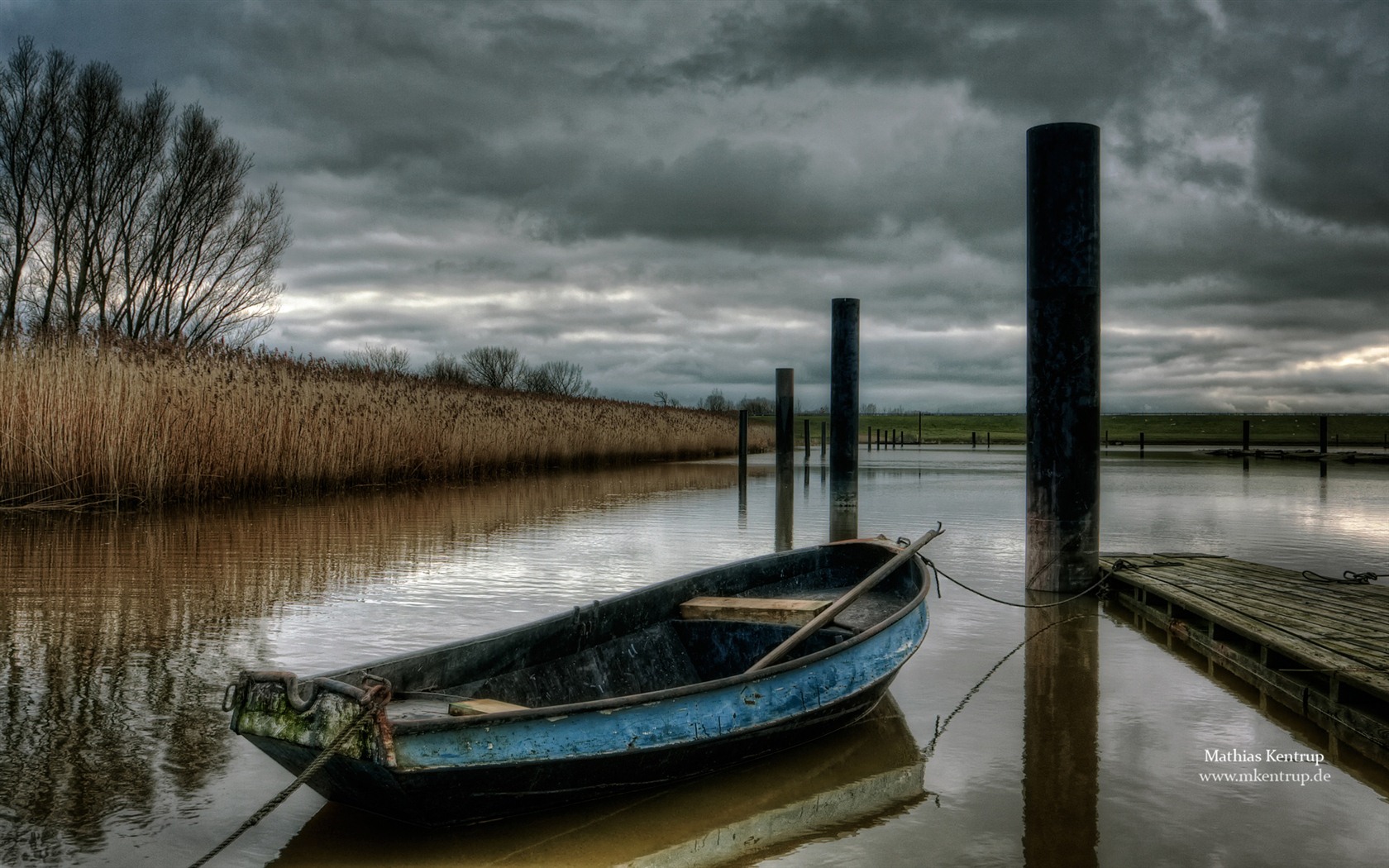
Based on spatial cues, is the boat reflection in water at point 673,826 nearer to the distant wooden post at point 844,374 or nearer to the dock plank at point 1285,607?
the dock plank at point 1285,607

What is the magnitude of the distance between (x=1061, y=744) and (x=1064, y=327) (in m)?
4.00

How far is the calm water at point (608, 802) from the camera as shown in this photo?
3.45 metres

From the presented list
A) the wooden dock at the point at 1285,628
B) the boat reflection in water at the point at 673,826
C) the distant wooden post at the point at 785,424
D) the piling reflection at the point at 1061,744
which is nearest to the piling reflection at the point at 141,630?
the boat reflection in water at the point at 673,826

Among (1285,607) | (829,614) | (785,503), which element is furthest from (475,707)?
(785,503)

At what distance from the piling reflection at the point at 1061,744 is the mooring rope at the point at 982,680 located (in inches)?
1.1

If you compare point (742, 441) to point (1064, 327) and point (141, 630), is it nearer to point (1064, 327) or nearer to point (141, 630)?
point (1064, 327)

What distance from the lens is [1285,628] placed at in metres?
5.59

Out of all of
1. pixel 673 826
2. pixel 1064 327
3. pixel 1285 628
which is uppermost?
pixel 1064 327

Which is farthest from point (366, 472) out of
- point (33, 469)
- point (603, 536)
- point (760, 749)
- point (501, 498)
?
point (760, 749)

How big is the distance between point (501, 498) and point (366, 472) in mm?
2583

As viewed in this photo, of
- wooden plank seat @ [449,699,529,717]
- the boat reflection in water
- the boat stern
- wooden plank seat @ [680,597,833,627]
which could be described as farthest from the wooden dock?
the boat stern

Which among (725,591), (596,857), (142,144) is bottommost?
(596,857)

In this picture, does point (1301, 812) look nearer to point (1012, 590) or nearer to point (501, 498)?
point (1012, 590)

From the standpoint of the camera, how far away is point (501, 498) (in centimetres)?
1653
